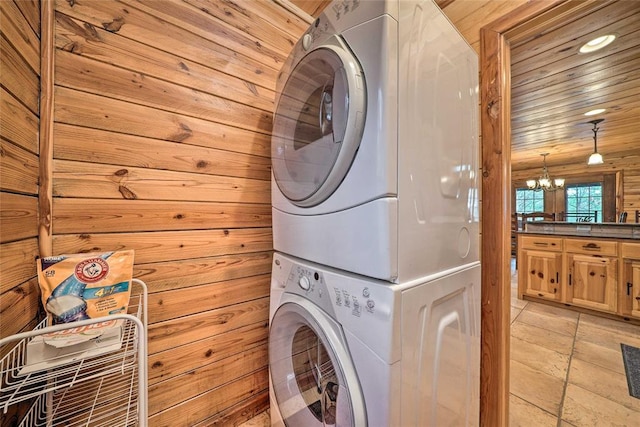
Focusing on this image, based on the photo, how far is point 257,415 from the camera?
4.23 feet

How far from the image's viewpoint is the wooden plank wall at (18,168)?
0.64m

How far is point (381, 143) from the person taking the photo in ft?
2.00

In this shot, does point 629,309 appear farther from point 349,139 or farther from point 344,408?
point 349,139

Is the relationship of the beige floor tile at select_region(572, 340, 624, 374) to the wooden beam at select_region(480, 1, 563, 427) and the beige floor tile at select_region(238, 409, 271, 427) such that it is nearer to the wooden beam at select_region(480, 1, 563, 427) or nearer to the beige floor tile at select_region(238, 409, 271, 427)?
the wooden beam at select_region(480, 1, 563, 427)

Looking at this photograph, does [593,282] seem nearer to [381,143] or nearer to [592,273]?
[592,273]

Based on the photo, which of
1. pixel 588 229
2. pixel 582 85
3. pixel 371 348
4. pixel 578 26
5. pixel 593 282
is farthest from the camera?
pixel 588 229

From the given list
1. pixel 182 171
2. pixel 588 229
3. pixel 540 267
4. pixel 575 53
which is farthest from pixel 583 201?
pixel 182 171

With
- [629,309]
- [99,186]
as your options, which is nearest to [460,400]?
[99,186]

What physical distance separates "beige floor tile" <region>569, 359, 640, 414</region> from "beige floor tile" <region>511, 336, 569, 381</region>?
51 millimetres

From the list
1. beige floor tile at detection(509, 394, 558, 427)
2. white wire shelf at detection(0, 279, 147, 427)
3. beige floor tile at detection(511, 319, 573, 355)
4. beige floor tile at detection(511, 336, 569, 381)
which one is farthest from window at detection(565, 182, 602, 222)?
white wire shelf at detection(0, 279, 147, 427)

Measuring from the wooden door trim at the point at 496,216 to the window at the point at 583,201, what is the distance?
668cm

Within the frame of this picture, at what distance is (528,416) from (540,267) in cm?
210

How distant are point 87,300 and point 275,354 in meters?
0.66

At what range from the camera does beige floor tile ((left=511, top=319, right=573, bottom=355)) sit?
1.97 m
